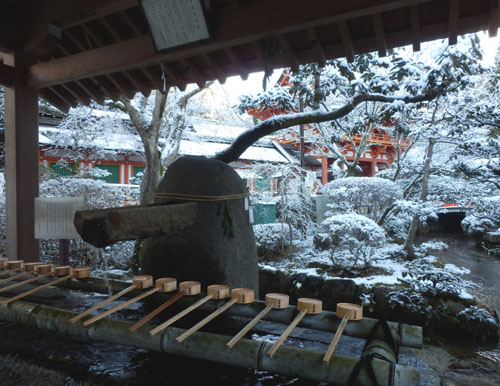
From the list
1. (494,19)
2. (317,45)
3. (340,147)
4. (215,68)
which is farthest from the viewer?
(340,147)

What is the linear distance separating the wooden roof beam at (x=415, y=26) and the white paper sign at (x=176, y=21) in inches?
60.3

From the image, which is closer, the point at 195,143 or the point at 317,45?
the point at 317,45

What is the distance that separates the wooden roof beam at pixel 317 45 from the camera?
2.81m

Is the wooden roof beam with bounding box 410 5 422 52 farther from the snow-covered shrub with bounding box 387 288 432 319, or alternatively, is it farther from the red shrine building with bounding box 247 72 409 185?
the red shrine building with bounding box 247 72 409 185

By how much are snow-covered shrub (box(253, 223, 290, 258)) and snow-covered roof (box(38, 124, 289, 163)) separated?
2140 millimetres

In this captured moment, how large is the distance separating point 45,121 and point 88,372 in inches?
456

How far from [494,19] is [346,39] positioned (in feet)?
3.17

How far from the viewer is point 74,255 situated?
6477mm

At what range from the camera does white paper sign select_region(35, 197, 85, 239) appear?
3.70 metres

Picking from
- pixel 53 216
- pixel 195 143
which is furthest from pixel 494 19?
pixel 195 143

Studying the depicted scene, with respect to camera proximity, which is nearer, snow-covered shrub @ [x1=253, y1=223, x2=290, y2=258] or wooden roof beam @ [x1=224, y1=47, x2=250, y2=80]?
wooden roof beam @ [x1=224, y1=47, x2=250, y2=80]

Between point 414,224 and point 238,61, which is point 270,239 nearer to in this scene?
point 414,224

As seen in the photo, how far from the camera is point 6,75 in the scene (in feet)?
12.0

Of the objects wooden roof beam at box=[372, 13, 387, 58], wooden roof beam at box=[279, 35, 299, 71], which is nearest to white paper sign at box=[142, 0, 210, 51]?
Result: wooden roof beam at box=[279, 35, 299, 71]
